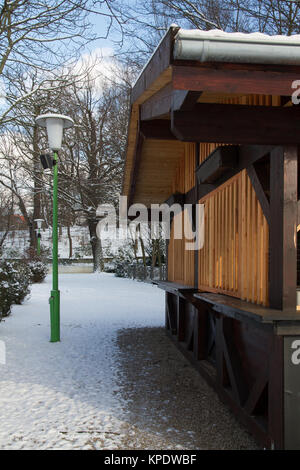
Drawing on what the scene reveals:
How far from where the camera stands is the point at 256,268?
12.8ft

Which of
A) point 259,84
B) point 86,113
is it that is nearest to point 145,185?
point 259,84

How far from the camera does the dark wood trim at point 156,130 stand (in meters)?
4.77

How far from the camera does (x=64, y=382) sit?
16.8 feet

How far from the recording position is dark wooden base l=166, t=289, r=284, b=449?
3.11 m

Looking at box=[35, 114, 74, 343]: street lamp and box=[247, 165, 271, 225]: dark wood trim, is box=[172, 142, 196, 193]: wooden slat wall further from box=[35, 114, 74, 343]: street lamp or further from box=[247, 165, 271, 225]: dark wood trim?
box=[247, 165, 271, 225]: dark wood trim

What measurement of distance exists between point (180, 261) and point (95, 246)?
18053mm

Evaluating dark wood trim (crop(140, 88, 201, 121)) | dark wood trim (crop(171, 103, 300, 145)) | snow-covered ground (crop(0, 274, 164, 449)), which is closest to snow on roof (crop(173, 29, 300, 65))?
dark wood trim (crop(140, 88, 201, 121))

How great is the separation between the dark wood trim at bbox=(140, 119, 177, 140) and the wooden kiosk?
0.6 inches

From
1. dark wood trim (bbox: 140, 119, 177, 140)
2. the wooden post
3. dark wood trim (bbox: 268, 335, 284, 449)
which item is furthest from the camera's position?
dark wood trim (bbox: 140, 119, 177, 140)

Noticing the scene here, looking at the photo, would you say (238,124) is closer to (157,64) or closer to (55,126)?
(157,64)

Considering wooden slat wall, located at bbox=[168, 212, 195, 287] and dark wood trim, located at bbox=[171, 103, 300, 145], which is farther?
wooden slat wall, located at bbox=[168, 212, 195, 287]

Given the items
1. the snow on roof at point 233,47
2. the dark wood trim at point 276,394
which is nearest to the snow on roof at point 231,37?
the snow on roof at point 233,47

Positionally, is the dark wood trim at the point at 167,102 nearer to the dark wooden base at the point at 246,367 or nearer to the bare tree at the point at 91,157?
the dark wooden base at the point at 246,367

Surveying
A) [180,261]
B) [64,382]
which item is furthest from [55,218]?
[64,382]
